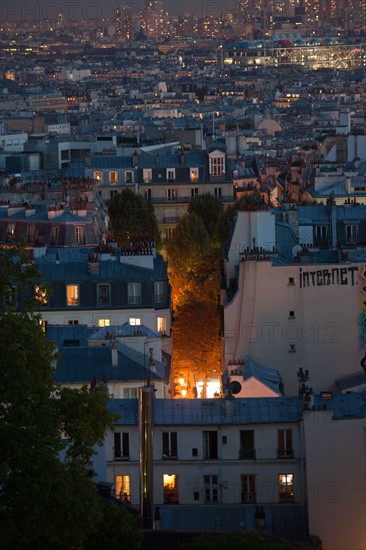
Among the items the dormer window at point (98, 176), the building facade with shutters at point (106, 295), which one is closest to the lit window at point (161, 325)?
the building facade with shutters at point (106, 295)

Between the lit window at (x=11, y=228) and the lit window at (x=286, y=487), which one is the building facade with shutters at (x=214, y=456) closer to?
the lit window at (x=286, y=487)

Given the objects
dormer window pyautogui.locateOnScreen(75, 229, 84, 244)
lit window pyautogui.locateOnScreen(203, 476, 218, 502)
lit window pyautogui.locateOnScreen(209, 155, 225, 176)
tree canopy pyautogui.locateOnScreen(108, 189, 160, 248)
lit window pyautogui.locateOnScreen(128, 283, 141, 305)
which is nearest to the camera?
lit window pyautogui.locateOnScreen(203, 476, 218, 502)

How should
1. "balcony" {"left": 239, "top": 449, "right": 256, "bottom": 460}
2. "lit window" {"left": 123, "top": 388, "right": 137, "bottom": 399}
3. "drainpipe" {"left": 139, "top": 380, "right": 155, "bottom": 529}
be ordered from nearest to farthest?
"drainpipe" {"left": 139, "top": 380, "right": 155, "bottom": 529}
"balcony" {"left": 239, "top": 449, "right": 256, "bottom": 460}
"lit window" {"left": 123, "top": 388, "right": 137, "bottom": 399}

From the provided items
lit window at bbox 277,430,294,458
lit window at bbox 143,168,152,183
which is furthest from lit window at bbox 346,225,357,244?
lit window at bbox 143,168,152,183

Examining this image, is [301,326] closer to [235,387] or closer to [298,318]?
[298,318]

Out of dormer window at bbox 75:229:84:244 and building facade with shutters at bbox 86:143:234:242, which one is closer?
dormer window at bbox 75:229:84:244

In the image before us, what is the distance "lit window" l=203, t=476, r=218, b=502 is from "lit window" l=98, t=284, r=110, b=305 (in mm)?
5876

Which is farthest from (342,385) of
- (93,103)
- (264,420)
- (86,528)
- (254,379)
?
(93,103)

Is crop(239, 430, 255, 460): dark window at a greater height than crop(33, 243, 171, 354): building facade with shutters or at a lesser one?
lesser

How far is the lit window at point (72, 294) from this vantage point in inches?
818

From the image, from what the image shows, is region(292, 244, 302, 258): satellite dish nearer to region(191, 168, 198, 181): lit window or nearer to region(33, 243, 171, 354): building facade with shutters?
region(33, 243, 171, 354): building facade with shutters

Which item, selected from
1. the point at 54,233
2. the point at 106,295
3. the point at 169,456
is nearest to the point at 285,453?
the point at 169,456

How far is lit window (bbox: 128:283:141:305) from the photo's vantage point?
2094 cm

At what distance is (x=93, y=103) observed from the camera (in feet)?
335
